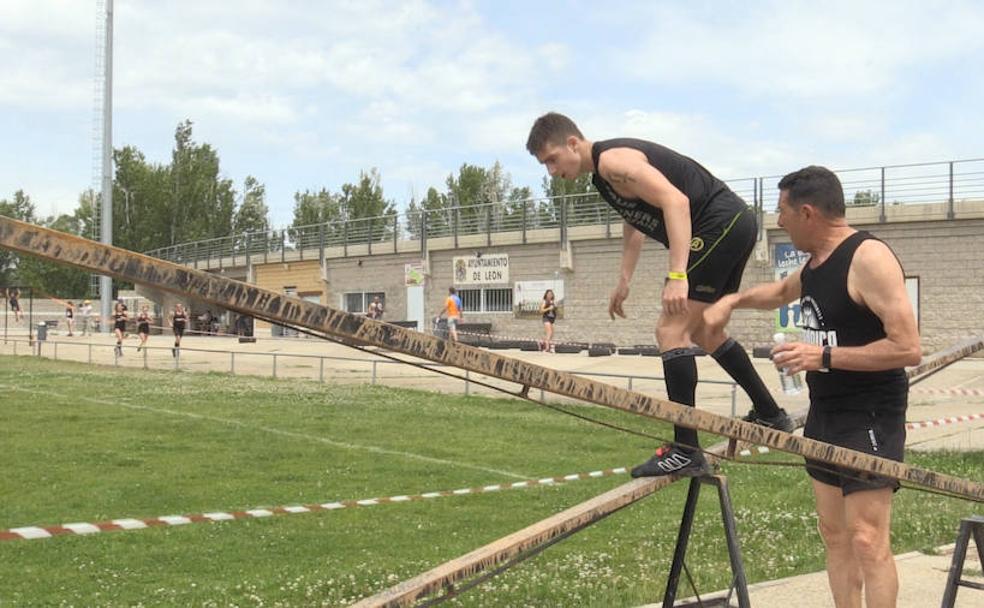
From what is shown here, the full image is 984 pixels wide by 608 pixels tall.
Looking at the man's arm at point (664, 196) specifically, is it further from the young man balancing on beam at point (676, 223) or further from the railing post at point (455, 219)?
the railing post at point (455, 219)

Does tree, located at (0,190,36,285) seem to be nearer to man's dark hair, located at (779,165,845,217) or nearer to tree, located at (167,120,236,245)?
tree, located at (167,120,236,245)

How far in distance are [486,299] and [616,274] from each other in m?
6.79

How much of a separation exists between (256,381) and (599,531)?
16058 mm

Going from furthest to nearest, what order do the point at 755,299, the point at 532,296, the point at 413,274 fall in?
the point at 413,274 < the point at 532,296 < the point at 755,299

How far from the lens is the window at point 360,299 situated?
4647 cm

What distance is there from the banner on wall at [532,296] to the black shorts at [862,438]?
111 feet

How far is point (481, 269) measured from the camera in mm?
41094

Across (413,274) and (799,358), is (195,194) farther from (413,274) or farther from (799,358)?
(799,358)

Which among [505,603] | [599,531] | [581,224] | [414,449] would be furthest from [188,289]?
[581,224]

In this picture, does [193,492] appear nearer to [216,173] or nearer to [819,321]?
[819,321]

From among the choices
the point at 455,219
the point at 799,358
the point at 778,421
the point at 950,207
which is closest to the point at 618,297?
the point at 778,421

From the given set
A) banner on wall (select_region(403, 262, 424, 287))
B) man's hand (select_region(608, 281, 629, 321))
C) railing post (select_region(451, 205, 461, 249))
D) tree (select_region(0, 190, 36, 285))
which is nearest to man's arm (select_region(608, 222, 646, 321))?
man's hand (select_region(608, 281, 629, 321))

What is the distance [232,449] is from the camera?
13172 mm

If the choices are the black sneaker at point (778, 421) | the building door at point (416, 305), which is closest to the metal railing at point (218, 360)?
the building door at point (416, 305)
